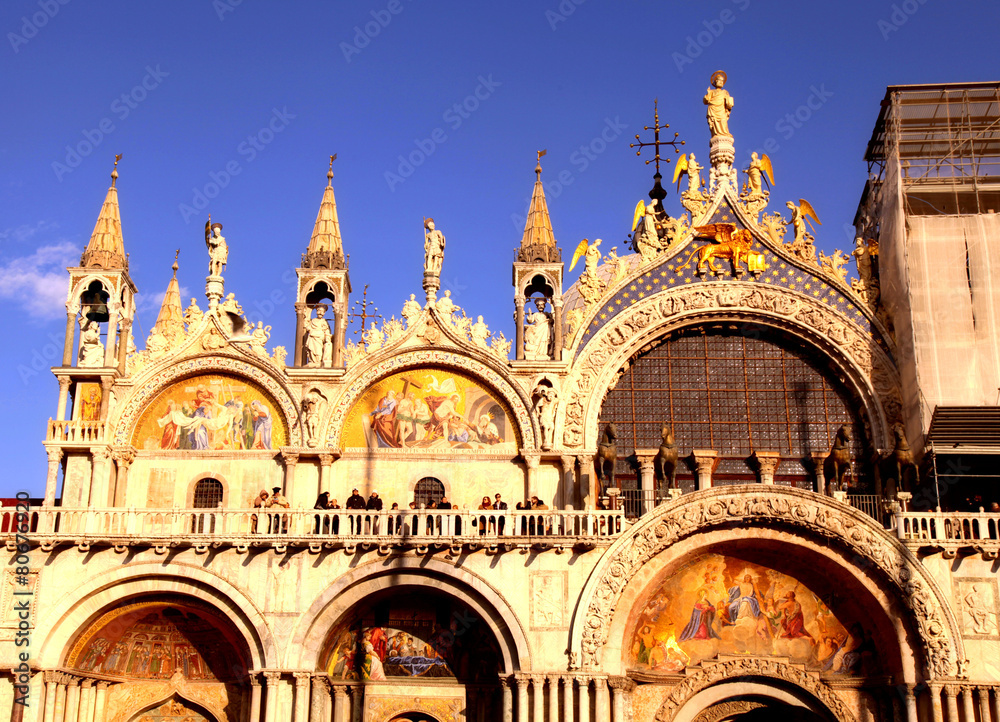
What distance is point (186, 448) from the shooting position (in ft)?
92.9

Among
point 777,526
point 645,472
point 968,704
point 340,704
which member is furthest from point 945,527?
point 340,704

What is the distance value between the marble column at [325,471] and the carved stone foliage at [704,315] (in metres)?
5.47

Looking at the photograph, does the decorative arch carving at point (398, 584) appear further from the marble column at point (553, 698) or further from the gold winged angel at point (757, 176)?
the gold winged angel at point (757, 176)

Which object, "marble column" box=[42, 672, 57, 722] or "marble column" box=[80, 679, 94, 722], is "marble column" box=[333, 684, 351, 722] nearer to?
"marble column" box=[80, 679, 94, 722]

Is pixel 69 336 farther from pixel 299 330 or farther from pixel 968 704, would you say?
pixel 968 704

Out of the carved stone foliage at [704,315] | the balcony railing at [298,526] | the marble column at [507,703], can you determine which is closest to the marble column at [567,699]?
the marble column at [507,703]

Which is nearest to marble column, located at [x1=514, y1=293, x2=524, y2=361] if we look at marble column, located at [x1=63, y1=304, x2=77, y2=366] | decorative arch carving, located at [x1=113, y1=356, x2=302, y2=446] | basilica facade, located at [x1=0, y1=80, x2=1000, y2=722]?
basilica facade, located at [x1=0, y1=80, x2=1000, y2=722]

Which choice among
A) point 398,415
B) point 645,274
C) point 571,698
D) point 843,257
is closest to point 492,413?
point 398,415

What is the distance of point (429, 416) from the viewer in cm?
2852

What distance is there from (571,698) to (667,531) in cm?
395

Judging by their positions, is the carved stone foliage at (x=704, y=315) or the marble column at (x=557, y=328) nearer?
the carved stone foliage at (x=704, y=315)

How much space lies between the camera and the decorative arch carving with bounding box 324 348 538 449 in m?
28.2

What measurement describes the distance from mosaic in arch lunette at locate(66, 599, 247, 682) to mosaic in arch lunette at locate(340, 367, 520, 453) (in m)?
5.20

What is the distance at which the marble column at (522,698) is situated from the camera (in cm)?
2441
